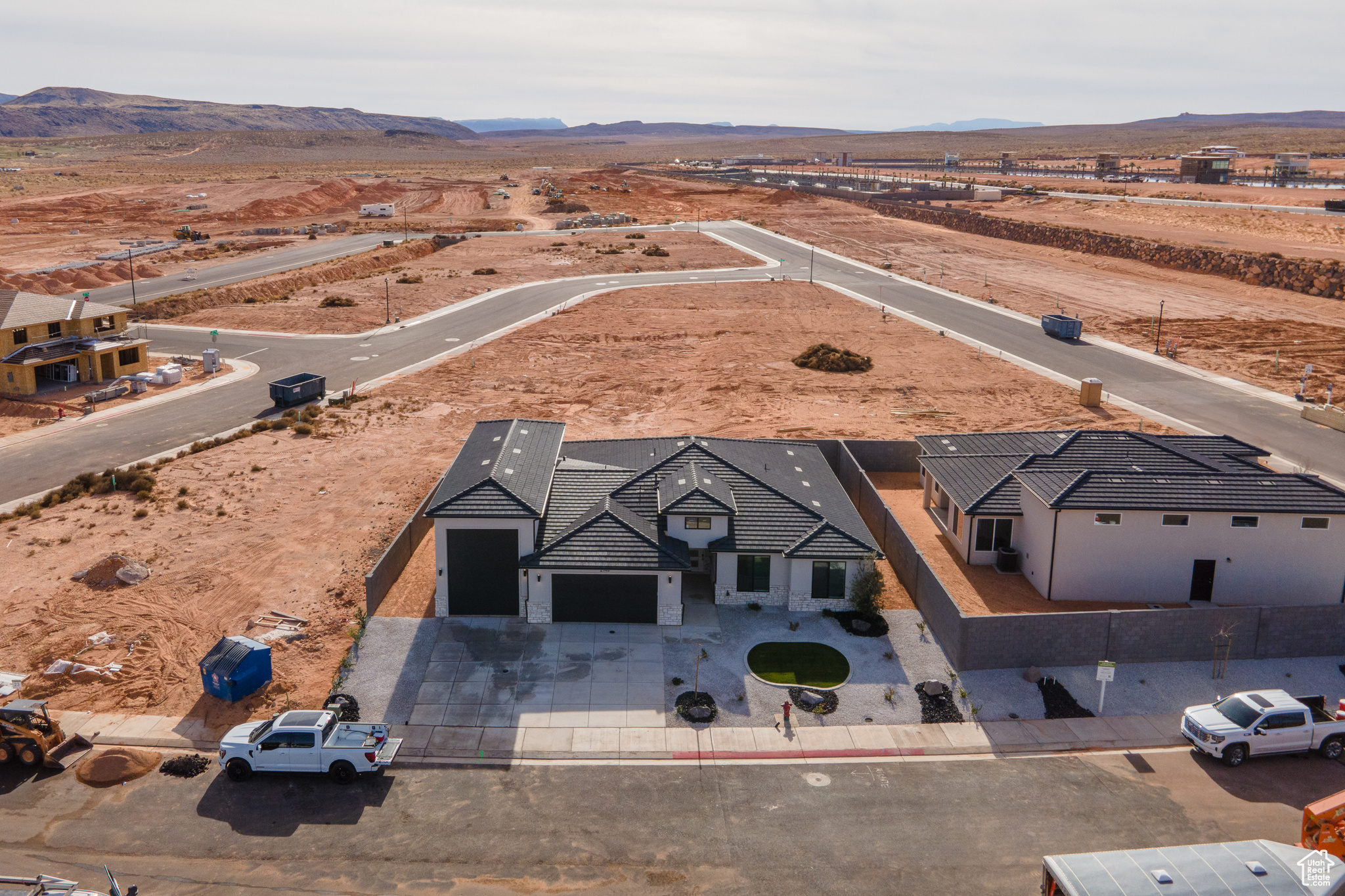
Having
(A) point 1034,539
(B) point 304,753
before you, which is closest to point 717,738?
(B) point 304,753

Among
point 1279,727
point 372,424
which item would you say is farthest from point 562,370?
point 1279,727

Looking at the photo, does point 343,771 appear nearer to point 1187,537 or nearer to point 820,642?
point 820,642

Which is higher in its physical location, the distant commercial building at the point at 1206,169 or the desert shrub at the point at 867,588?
the distant commercial building at the point at 1206,169

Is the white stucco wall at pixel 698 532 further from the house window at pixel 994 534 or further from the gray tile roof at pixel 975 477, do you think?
the house window at pixel 994 534

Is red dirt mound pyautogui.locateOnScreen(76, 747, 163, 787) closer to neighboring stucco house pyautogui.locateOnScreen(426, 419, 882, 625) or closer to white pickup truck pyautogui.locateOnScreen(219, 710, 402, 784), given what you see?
white pickup truck pyautogui.locateOnScreen(219, 710, 402, 784)

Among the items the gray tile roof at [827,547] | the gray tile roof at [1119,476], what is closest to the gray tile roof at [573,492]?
the gray tile roof at [827,547]

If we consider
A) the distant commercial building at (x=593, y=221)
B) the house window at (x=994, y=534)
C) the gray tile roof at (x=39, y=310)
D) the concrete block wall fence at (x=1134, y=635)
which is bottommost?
the concrete block wall fence at (x=1134, y=635)

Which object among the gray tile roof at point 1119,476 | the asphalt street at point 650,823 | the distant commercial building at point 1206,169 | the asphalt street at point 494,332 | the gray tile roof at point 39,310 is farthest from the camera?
the distant commercial building at point 1206,169
